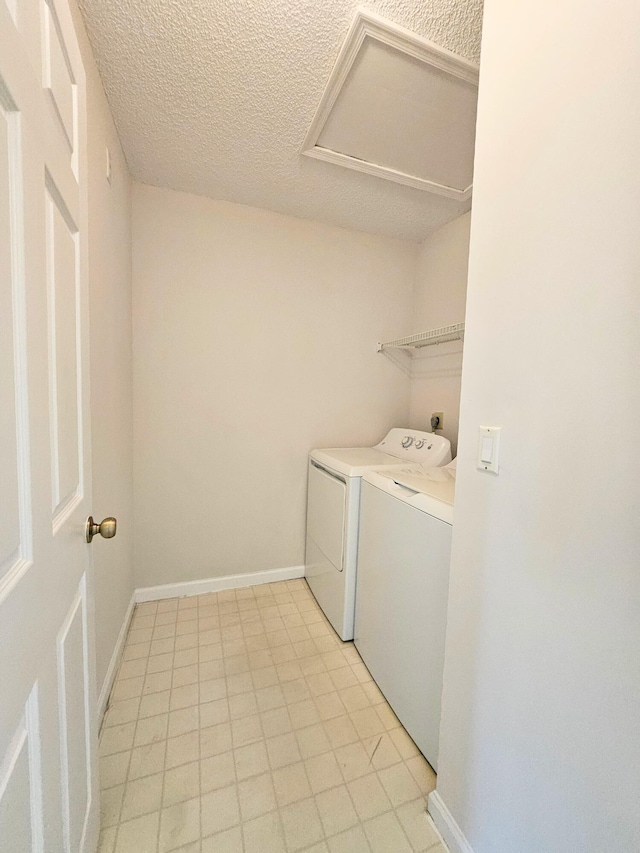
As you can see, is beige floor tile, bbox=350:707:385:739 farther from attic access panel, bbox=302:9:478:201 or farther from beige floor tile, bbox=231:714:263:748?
attic access panel, bbox=302:9:478:201

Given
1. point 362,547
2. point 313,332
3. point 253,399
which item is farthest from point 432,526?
point 313,332

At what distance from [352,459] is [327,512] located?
354 mm

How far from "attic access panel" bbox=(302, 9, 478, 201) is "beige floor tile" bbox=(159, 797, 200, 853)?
256 centimetres

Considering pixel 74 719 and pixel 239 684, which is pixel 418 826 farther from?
pixel 74 719

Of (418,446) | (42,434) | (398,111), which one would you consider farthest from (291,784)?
(398,111)

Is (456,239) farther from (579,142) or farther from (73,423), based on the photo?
(73,423)

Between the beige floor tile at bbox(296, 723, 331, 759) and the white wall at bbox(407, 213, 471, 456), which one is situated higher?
the white wall at bbox(407, 213, 471, 456)

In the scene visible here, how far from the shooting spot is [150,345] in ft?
6.47

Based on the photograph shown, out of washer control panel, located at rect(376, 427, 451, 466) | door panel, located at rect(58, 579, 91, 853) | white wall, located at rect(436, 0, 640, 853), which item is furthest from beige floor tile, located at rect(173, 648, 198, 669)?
washer control panel, located at rect(376, 427, 451, 466)

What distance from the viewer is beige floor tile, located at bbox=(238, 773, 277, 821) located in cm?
104

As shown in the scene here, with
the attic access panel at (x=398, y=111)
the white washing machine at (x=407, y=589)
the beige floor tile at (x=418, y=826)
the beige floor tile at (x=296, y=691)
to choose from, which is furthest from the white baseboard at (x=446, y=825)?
the attic access panel at (x=398, y=111)

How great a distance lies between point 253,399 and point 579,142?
188 cm

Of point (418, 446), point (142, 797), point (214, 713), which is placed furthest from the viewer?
→ point (418, 446)

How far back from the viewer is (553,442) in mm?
694
